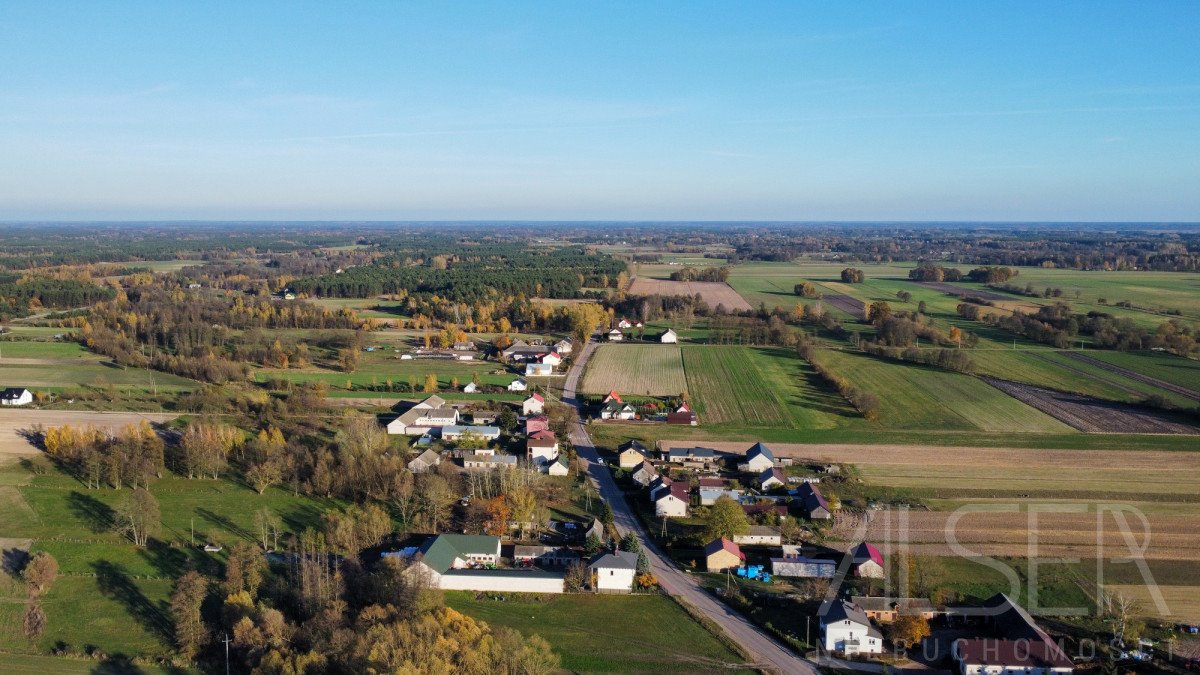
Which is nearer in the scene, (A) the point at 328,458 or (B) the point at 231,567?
(B) the point at 231,567

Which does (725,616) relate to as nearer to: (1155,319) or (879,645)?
(879,645)

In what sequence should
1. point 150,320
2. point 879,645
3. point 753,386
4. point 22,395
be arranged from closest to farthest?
point 879,645
point 22,395
point 753,386
point 150,320

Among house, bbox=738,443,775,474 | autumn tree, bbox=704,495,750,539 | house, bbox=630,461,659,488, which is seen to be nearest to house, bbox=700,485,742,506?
house, bbox=630,461,659,488

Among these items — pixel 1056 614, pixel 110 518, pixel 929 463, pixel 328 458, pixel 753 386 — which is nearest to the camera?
pixel 1056 614

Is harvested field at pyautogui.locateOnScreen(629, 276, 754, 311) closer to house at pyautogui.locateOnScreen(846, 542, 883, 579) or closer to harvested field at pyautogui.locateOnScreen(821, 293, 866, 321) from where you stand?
harvested field at pyautogui.locateOnScreen(821, 293, 866, 321)

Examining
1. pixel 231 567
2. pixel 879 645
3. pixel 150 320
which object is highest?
pixel 150 320

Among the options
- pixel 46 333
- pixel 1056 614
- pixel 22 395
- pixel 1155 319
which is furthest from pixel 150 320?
pixel 1155 319
